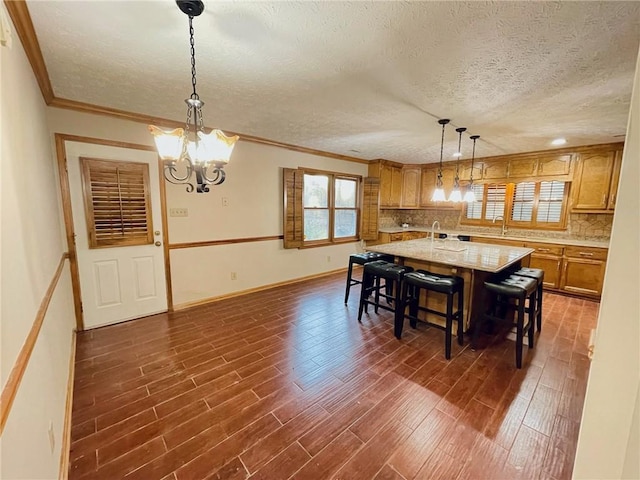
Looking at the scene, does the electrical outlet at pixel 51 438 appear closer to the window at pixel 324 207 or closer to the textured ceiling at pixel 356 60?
the textured ceiling at pixel 356 60

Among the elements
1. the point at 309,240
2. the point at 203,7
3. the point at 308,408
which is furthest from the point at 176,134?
the point at 309,240

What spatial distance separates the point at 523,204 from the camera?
16.4ft

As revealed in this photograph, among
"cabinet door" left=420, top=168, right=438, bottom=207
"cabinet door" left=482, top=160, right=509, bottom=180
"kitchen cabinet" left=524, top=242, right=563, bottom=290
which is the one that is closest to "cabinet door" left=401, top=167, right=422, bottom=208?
"cabinet door" left=420, top=168, right=438, bottom=207

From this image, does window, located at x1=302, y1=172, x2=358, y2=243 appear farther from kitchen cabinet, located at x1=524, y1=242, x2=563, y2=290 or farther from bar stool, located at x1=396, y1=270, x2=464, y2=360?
kitchen cabinet, located at x1=524, y1=242, x2=563, y2=290

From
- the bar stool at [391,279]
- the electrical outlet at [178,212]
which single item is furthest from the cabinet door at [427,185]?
the electrical outlet at [178,212]

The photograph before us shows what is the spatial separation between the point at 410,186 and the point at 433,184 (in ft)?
1.59

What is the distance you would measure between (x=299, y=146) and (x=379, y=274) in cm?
262

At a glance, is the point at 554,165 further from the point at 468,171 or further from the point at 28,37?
the point at 28,37

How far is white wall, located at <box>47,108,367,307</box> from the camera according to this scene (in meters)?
3.12

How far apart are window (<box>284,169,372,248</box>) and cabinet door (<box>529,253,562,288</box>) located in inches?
109

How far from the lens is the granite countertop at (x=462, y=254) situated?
2.66 meters

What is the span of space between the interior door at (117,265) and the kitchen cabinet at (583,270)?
5.79m

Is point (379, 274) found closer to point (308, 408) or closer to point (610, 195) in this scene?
point (308, 408)

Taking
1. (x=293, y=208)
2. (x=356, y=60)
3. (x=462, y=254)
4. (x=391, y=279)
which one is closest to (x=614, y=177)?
(x=462, y=254)
